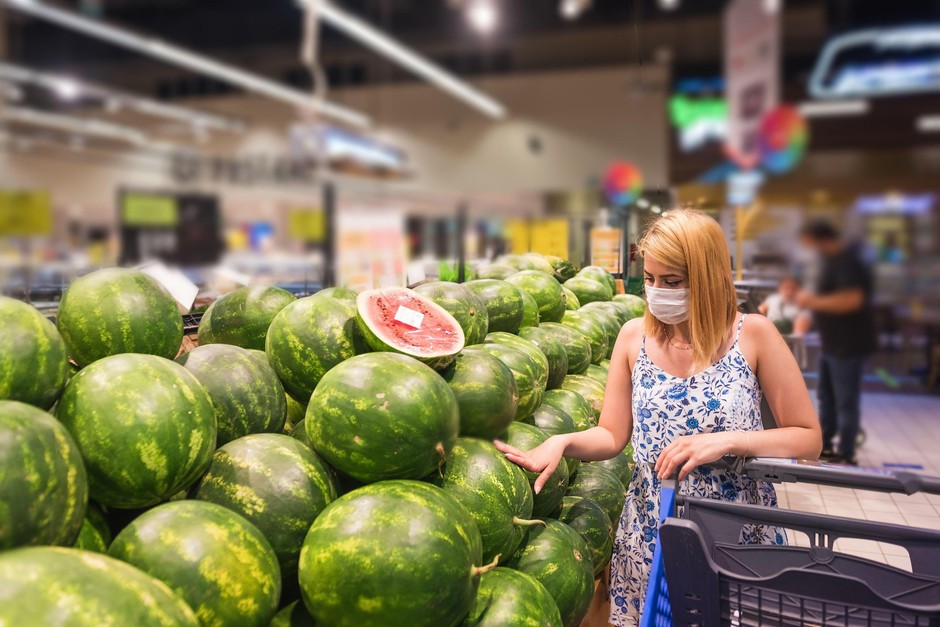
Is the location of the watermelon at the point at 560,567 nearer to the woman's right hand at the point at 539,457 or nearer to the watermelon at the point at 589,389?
the woman's right hand at the point at 539,457

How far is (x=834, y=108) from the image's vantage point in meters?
11.7

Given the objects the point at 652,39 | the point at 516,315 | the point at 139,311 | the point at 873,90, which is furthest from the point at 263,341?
the point at 652,39

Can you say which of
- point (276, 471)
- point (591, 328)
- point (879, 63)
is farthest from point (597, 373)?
point (879, 63)

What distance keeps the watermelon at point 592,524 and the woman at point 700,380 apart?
0.41ft

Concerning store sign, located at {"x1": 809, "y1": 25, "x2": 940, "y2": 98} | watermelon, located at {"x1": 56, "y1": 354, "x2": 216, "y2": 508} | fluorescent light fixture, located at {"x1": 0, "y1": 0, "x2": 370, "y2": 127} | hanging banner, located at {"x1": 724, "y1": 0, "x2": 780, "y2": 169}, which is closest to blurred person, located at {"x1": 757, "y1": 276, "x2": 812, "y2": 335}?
watermelon, located at {"x1": 56, "y1": 354, "x2": 216, "y2": 508}

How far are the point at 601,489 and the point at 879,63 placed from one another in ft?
35.1

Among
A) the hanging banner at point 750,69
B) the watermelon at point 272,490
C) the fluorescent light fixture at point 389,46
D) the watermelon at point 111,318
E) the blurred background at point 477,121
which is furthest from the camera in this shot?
the fluorescent light fixture at point 389,46

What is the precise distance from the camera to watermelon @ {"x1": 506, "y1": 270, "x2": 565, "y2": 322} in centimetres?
257

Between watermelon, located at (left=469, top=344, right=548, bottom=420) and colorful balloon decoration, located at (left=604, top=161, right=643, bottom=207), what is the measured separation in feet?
41.4

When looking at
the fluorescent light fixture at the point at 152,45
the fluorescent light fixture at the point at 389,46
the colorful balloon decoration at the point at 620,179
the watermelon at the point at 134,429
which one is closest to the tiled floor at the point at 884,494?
the watermelon at the point at 134,429

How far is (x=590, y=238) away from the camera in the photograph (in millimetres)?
3363

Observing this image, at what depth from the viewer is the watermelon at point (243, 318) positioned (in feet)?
6.06

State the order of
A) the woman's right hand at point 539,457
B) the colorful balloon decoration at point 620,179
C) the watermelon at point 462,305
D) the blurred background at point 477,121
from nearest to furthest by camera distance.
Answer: the woman's right hand at point 539,457 → the watermelon at point 462,305 → the blurred background at point 477,121 → the colorful balloon decoration at point 620,179

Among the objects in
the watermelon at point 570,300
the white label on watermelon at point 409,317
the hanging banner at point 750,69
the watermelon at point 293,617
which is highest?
the hanging banner at point 750,69
